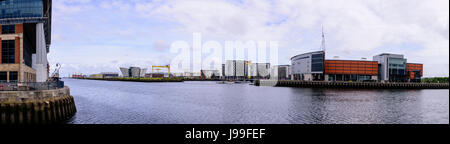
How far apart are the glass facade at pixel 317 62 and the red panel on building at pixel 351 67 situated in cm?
516

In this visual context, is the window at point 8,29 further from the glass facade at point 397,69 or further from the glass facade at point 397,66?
the glass facade at point 397,66

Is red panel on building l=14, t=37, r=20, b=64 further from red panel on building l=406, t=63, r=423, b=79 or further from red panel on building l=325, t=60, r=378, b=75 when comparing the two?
red panel on building l=406, t=63, r=423, b=79

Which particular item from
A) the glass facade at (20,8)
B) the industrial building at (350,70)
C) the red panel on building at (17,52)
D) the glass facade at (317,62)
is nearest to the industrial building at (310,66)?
the glass facade at (317,62)

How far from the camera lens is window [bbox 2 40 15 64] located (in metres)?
45.9

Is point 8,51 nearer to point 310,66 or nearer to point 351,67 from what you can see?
point 310,66

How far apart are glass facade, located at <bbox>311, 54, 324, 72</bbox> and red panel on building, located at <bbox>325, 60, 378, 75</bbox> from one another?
5160 millimetres

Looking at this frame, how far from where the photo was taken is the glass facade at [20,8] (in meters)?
60.3

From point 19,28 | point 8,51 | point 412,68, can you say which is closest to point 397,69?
point 412,68

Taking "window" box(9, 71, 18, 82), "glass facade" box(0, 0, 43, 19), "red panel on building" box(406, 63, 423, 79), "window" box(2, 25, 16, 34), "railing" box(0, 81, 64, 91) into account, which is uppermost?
"glass facade" box(0, 0, 43, 19)

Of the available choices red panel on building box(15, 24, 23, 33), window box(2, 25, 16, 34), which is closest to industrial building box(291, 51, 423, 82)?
red panel on building box(15, 24, 23, 33)

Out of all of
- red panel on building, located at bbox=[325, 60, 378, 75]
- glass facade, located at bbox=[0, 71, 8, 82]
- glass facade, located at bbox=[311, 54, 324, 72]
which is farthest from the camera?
red panel on building, located at bbox=[325, 60, 378, 75]
